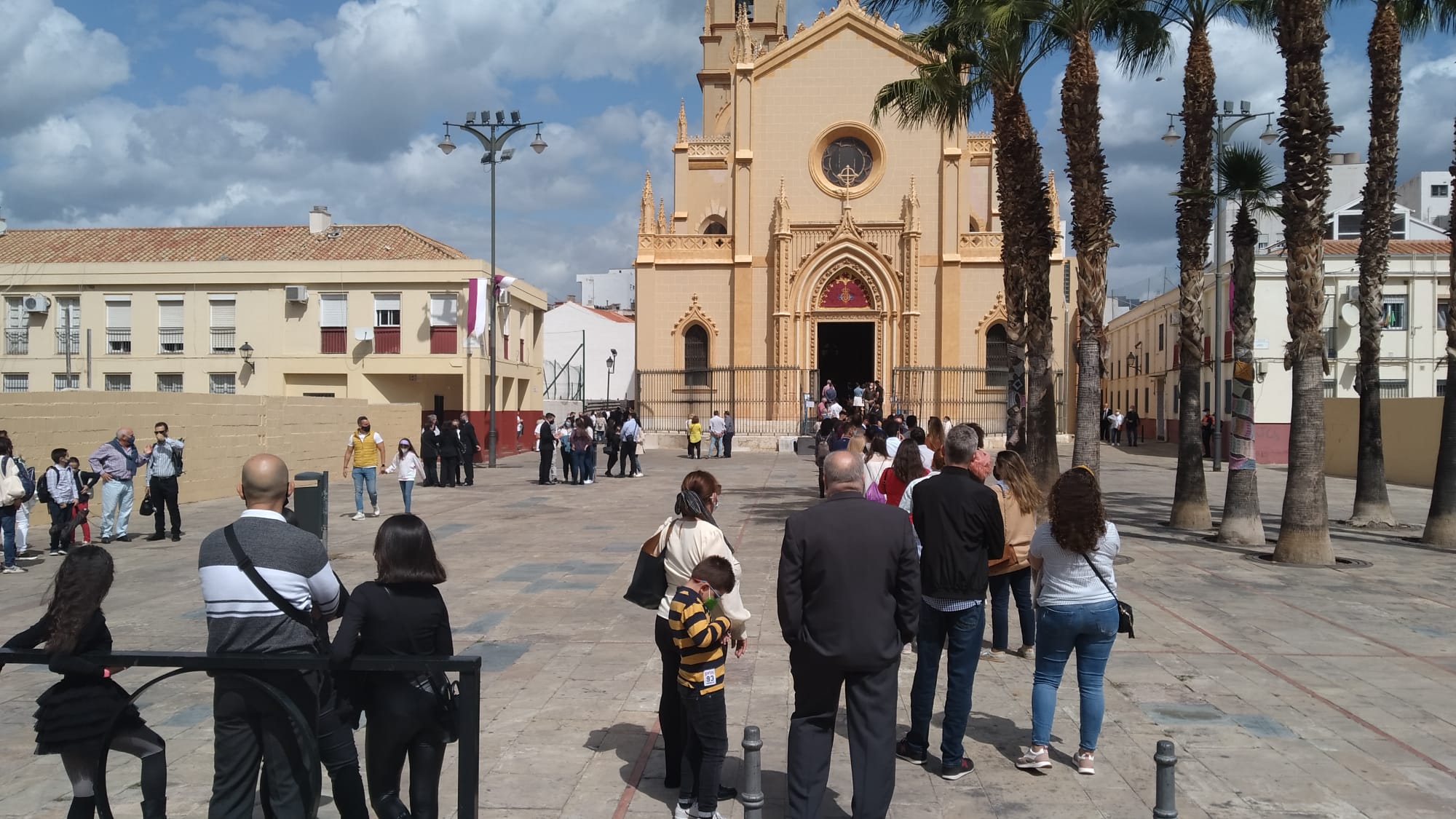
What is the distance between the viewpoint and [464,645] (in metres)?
8.49

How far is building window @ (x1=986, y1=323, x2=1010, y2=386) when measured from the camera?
121 feet

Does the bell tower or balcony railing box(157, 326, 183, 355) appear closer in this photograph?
balcony railing box(157, 326, 183, 355)

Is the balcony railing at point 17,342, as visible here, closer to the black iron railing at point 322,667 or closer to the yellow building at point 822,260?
the yellow building at point 822,260

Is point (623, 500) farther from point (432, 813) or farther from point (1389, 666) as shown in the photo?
point (432, 813)

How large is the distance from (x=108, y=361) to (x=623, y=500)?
Answer: 20.7 m

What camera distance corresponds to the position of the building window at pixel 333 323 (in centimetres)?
3272

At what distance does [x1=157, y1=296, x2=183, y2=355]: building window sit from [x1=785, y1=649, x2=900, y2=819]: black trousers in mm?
32632

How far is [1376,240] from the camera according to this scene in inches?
642

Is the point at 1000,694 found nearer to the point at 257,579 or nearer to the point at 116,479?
the point at 257,579

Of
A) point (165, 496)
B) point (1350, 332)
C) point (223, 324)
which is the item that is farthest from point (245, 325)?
point (1350, 332)

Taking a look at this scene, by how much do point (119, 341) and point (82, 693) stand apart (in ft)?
108

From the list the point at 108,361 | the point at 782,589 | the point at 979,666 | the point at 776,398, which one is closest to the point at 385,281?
the point at 108,361

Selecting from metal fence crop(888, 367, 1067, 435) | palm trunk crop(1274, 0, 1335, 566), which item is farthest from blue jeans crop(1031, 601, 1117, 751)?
metal fence crop(888, 367, 1067, 435)

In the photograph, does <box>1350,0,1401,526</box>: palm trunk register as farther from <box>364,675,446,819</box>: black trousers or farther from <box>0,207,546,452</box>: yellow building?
<box>0,207,546,452</box>: yellow building
